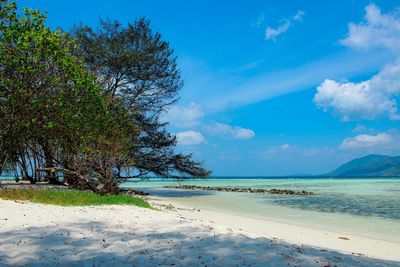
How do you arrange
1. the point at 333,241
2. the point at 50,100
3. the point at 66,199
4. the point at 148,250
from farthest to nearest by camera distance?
the point at 50,100 < the point at 66,199 < the point at 333,241 < the point at 148,250

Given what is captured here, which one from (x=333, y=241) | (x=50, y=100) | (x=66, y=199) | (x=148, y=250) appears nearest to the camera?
(x=148, y=250)

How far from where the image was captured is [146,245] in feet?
25.8

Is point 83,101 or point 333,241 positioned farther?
point 83,101

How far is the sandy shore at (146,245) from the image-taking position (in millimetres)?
6719

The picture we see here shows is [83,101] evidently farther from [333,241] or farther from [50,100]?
[333,241]

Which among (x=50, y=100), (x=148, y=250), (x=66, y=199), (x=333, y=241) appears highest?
(x=50, y=100)

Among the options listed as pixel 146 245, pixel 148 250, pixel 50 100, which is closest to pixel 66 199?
pixel 50 100

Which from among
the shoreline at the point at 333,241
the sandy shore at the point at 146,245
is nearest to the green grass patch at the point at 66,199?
the sandy shore at the point at 146,245

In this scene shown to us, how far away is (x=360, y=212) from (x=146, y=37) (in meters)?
20.4

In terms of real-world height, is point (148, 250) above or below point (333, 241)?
above

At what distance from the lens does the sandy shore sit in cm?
672

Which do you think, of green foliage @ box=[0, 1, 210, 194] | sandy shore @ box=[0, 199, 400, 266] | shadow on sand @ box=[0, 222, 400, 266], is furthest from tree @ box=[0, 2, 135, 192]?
shadow on sand @ box=[0, 222, 400, 266]

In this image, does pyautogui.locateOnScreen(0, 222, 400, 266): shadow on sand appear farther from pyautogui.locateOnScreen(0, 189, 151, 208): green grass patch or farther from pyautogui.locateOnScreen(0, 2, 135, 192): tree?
pyautogui.locateOnScreen(0, 2, 135, 192): tree

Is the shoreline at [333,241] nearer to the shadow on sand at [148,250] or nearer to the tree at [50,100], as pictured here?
the shadow on sand at [148,250]
